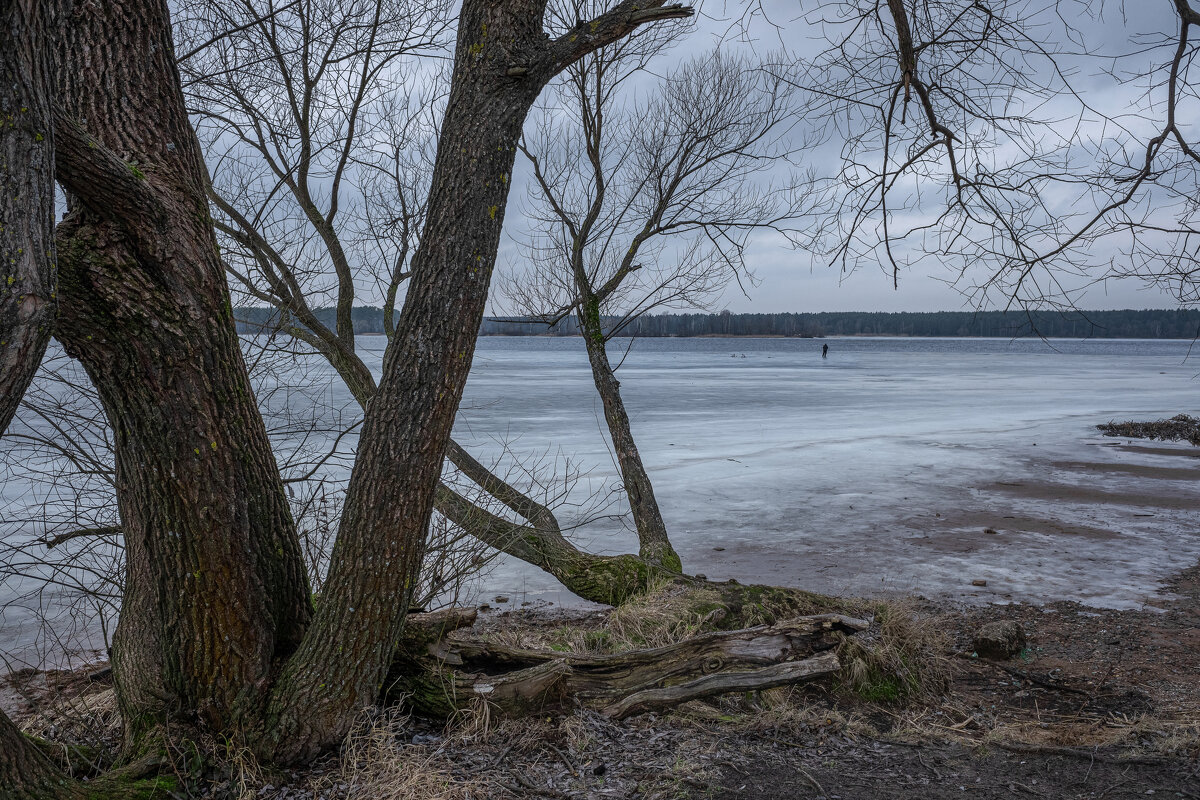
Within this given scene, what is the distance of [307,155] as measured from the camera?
6.75 meters

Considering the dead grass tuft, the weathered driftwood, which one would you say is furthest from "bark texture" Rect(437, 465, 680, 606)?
the weathered driftwood

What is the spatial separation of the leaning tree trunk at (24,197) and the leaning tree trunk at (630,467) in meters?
6.05

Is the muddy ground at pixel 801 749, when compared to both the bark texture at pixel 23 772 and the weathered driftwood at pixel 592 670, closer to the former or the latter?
the weathered driftwood at pixel 592 670

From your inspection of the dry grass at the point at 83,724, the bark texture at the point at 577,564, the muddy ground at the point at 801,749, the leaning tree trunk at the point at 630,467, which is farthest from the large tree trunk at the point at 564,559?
the dry grass at the point at 83,724

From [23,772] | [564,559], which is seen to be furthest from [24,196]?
[564,559]

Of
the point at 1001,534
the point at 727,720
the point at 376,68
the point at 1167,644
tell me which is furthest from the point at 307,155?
the point at 1001,534

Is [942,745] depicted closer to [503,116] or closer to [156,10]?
[503,116]

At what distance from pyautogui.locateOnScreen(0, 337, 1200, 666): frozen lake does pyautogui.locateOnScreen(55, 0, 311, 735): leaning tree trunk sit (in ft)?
12.6

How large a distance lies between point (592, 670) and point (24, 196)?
11.1 feet

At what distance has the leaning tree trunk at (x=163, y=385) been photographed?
2.80 metres

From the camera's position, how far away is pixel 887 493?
12.7 metres

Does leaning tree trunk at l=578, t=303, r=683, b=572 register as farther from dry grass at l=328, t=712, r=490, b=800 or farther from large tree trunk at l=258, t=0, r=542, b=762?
large tree trunk at l=258, t=0, r=542, b=762

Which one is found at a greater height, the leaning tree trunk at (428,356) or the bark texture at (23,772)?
the leaning tree trunk at (428,356)

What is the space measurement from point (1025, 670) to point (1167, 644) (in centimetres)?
149
